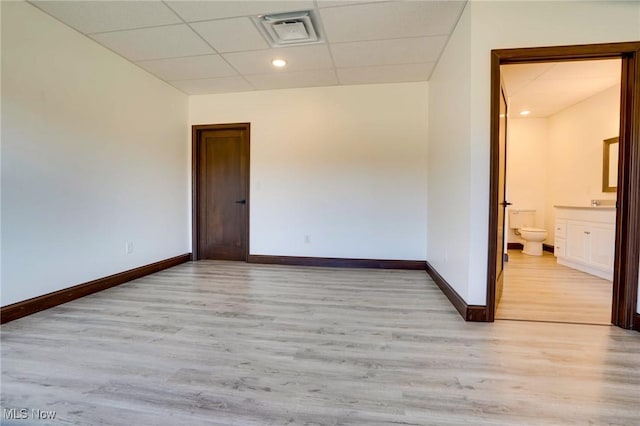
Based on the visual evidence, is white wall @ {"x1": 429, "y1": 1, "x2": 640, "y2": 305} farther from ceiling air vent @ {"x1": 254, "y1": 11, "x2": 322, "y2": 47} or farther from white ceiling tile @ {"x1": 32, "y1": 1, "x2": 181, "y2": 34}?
white ceiling tile @ {"x1": 32, "y1": 1, "x2": 181, "y2": 34}

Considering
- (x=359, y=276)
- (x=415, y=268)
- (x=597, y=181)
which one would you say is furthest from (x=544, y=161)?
(x=359, y=276)

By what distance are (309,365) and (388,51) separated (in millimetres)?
3021

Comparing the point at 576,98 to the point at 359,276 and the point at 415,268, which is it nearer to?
the point at 415,268

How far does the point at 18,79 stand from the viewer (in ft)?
7.64

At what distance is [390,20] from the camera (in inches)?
102

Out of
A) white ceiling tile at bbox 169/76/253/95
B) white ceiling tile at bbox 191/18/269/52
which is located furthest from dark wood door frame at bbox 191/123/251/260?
white ceiling tile at bbox 191/18/269/52

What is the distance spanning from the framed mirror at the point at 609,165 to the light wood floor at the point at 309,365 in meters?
3.02

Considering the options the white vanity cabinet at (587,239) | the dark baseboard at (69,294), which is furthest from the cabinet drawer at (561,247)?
the dark baseboard at (69,294)

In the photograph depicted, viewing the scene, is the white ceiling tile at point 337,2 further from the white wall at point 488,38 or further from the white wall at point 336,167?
the white wall at point 336,167

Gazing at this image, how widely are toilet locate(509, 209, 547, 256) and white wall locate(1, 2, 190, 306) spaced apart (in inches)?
227

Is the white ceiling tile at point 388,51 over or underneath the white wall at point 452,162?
over

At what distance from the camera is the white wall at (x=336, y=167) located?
4043mm

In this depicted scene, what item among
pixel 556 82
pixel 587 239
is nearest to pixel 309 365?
pixel 587 239

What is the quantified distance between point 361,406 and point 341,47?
3059 millimetres
